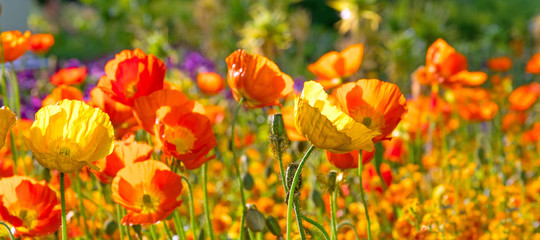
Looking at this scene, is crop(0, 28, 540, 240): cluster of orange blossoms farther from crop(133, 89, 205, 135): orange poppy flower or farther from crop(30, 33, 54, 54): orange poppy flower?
crop(30, 33, 54, 54): orange poppy flower

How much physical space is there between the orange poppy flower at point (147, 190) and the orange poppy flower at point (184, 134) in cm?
5

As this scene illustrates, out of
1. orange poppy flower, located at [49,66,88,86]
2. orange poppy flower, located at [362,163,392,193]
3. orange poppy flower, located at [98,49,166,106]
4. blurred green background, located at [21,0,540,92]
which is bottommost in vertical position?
blurred green background, located at [21,0,540,92]

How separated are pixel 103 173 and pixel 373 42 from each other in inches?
251

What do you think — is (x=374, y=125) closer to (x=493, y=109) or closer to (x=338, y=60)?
(x=338, y=60)

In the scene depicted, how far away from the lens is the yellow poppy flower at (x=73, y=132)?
36.5 inches

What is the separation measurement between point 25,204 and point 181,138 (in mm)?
299

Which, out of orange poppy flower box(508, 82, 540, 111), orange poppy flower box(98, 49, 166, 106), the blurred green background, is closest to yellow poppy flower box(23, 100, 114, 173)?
orange poppy flower box(98, 49, 166, 106)

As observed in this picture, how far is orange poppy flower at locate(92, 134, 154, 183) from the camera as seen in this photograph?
3.73 ft

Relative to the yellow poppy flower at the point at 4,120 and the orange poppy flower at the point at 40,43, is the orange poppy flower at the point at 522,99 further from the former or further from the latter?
the yellow poppy flower at the point at 4,120

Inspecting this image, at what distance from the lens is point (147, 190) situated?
1.07 metres

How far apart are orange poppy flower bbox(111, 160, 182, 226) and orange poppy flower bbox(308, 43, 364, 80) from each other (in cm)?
83

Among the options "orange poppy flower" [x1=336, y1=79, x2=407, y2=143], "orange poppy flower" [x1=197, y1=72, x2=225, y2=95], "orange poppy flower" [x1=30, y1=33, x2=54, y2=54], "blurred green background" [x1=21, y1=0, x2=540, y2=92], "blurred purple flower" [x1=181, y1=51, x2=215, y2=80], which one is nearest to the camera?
"orange poppy flower" [x1=336, y1=79, x2=407, y2=143]

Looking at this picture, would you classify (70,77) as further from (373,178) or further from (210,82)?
(373,178)

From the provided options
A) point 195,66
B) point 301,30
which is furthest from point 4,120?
point 301,30
